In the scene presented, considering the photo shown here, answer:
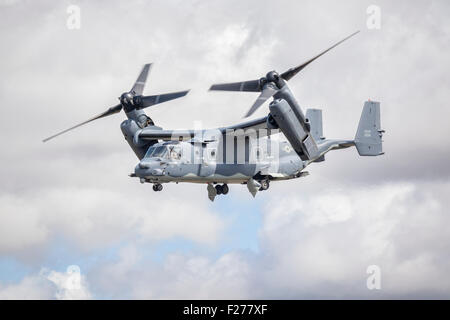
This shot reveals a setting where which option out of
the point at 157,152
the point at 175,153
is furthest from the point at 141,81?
the point at 175,153

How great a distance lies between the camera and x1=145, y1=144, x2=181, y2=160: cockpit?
44.0 m

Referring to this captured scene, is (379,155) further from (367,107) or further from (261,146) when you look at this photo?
(261,146)

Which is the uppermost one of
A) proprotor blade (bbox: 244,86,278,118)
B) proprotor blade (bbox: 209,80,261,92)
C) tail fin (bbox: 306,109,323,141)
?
tail fin (bbox: 306,109,323,141)

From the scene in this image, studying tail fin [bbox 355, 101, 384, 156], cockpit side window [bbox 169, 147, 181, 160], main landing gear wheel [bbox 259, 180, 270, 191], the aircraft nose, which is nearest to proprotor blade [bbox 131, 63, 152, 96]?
cockpit side window [bbox 169, 147, 181, 160]

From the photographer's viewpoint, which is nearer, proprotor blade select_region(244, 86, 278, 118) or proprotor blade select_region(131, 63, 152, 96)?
proprotor blade select_region(244, 86, 278, 118)

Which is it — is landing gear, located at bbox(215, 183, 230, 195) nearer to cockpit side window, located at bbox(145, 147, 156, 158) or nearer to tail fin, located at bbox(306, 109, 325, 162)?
cockpit side window, located at bbox(145, 147, 156, 158)

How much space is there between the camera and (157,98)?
155ft

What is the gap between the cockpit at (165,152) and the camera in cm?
4400

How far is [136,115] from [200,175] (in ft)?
18.3

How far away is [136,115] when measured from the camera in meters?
47.9

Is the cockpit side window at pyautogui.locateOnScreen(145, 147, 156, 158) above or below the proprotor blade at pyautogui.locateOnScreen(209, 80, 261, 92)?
below

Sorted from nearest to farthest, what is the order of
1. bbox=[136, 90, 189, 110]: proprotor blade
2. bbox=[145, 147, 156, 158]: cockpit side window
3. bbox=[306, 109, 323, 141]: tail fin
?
1. bbox=[145, 147, 156, 158]: cockpit side window
2. bbox=[136, 90, 189, 110]: proprotor blade
3. bbox=[306, 109, 323, 141]: tail fin

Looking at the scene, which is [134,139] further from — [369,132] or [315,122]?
[369,132]

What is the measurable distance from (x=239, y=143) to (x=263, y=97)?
20.4 ft
